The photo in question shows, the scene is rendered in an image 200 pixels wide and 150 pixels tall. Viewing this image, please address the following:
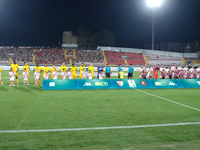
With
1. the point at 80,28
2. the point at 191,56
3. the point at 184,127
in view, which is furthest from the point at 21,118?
the point at 80,28

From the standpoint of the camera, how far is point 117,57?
201 ft

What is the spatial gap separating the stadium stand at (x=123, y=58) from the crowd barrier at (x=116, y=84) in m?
42.3

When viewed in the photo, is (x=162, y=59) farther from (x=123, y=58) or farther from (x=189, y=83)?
(x=189, y=83)

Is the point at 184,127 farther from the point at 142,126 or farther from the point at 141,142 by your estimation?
the point at 141,142

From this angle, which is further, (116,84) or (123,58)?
(123,58)

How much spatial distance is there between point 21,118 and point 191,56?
6533cm

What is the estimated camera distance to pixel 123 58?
200ft

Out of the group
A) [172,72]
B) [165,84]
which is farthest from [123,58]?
[165,84]

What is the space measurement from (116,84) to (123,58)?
47.0 metres

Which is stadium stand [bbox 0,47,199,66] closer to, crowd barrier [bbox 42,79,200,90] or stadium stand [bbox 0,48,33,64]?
stadium stand [bbox 0,48,33,64]

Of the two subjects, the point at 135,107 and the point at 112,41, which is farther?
the point at 112,41

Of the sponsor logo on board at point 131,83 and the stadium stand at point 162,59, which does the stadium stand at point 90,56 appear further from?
the sponsor logo on board at point 131,83

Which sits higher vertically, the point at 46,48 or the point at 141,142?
the point at 46,48

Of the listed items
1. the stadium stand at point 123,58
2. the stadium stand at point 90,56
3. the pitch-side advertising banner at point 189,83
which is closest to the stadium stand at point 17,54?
the stadium stand at point 90,56
